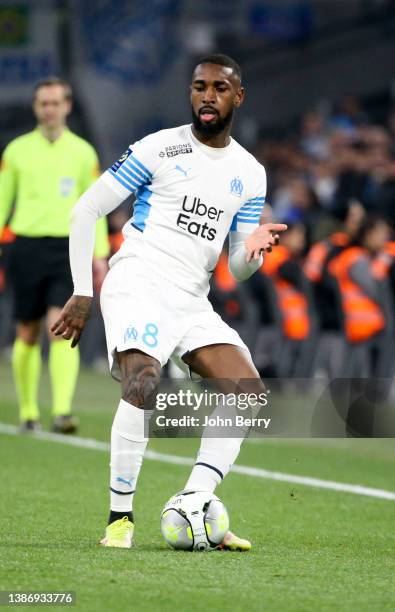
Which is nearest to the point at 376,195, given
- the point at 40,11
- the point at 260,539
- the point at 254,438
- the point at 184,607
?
the point at 254,438

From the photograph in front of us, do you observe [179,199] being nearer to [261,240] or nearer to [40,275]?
[261,240]

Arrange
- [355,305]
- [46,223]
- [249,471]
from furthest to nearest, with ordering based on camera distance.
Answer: [355,305]
[46,223]
[249,471]

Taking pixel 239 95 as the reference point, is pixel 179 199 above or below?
below

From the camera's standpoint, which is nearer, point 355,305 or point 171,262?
point 171,262

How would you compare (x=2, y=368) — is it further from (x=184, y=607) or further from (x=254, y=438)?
(x=184, y=607)

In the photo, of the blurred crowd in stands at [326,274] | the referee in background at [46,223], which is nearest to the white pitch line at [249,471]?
the referee in background at [46,223]

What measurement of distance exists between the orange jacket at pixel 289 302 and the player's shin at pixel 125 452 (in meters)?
10.5

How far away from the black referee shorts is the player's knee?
5285 mm

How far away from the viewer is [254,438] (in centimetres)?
1271

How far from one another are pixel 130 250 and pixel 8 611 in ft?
7.50

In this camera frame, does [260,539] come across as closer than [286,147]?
Yes

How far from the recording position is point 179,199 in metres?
6.86

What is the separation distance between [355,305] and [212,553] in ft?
29.8

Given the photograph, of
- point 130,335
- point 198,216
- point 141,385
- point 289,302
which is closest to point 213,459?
point 141,385
